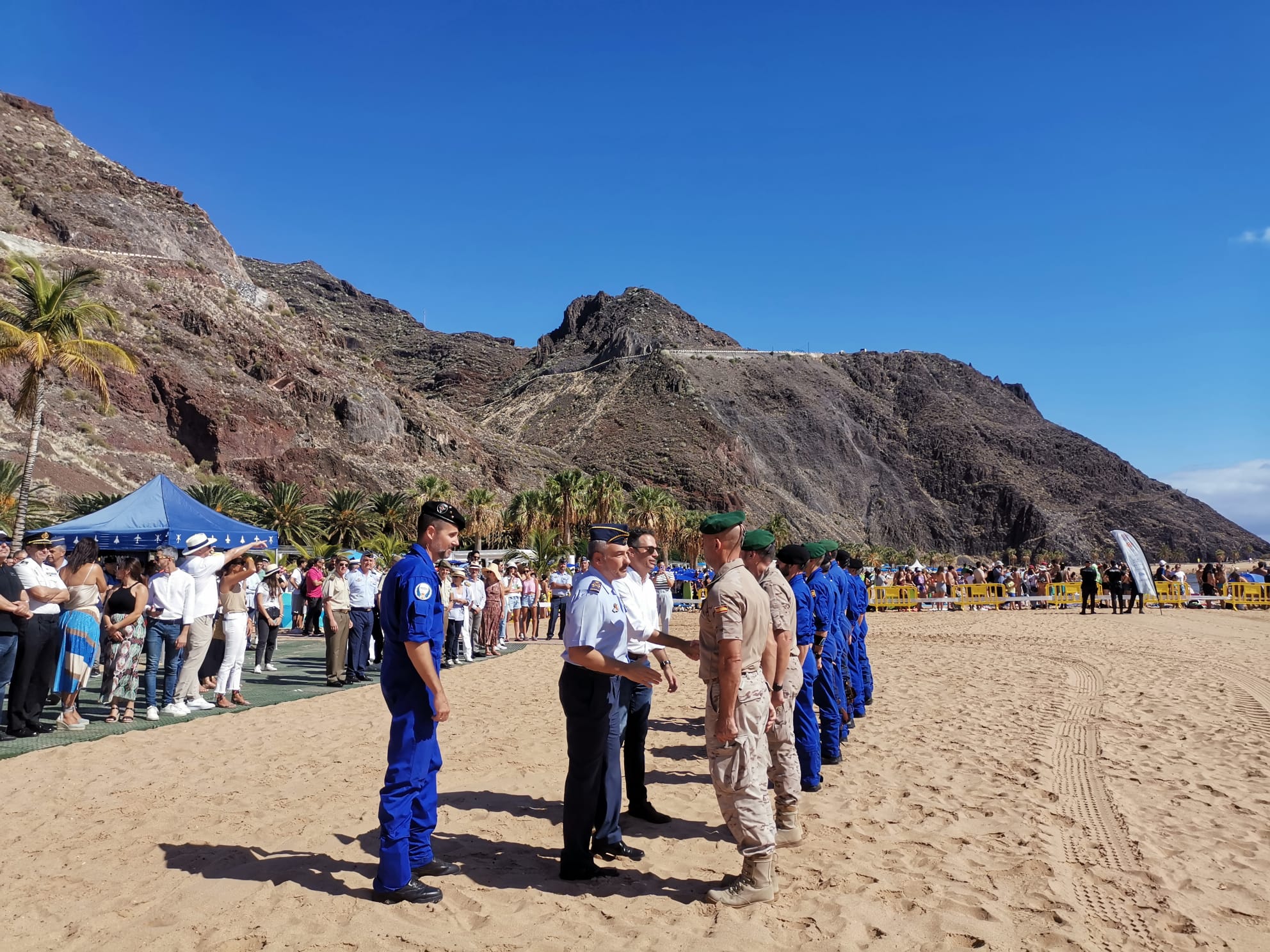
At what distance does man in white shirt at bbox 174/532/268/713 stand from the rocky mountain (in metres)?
33.3

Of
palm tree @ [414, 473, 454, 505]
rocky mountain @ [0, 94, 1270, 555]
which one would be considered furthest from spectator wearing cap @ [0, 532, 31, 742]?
palm tree @ [414, 473, 454, 505]

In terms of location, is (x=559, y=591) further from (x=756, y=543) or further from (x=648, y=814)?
(x=756, y=543)

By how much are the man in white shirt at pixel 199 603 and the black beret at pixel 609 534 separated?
15.9ft

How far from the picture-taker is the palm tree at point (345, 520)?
42.4 metres

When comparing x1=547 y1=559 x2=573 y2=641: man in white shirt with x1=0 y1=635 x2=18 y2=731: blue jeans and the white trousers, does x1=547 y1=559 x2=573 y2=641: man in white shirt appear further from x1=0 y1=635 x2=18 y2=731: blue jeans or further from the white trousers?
x1=0 y1=635 x2=18 y2=731: blue jeans

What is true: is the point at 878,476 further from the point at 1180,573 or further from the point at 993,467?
the point at 1180,573

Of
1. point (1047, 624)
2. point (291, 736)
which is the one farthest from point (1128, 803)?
point (1047, 624)

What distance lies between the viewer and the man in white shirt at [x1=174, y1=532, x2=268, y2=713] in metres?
8.51

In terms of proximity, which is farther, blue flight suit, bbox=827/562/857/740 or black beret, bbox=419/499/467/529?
blue flight suit, bbox=827/562/857/740

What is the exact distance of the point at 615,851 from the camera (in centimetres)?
470

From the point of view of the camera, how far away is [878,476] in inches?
4181

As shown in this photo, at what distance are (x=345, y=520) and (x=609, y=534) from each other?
40.8 metres

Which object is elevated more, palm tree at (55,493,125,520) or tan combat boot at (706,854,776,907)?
palm tree at (55,493,125,520)

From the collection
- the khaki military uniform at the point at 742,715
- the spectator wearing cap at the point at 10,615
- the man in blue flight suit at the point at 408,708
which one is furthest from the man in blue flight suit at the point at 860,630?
the spectator wearing cap at the point at 10,615
